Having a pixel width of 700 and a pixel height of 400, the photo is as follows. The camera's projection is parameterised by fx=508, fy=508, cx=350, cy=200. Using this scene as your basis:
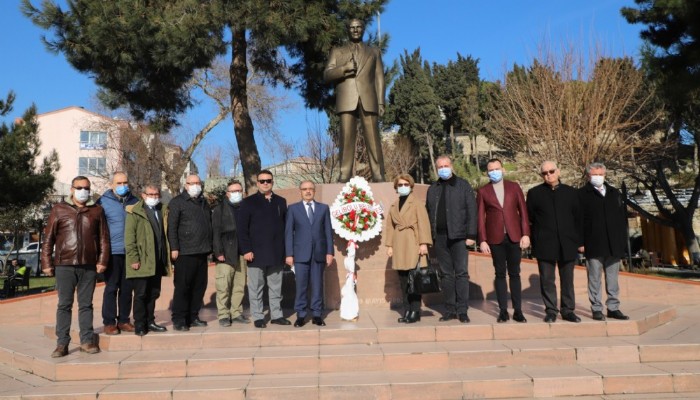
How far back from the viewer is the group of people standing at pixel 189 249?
5570 mm

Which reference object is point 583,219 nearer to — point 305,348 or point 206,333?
point 305,348

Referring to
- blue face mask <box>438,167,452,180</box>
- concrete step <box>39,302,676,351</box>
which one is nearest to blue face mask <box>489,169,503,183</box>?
blue face mask <box>438,167,452,180</box>

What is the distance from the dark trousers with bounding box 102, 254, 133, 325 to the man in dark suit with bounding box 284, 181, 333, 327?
1.90 m

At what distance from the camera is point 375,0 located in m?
11.1

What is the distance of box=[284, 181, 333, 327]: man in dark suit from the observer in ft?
20.1

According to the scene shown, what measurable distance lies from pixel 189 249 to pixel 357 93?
3.40 meters

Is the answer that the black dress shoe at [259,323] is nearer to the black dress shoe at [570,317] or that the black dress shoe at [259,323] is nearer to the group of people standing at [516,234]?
the group of people standing at [516,234]

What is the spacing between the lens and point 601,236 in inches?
230

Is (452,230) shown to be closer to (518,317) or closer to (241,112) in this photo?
(518,317)

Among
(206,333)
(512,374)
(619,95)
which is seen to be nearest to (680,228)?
(619,95)

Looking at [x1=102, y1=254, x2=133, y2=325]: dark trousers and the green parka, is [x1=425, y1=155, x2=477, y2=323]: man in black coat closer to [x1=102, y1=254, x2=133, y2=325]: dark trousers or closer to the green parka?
the green parka

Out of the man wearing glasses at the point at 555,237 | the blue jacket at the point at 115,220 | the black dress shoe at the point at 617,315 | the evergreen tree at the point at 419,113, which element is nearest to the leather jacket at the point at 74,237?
the blue jacket at the point at 115,220

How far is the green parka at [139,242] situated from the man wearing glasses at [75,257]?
251 millimetres

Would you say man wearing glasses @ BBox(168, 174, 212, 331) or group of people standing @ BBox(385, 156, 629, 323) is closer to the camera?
group of people standing @ BBox(385, 156, 629, 323)
